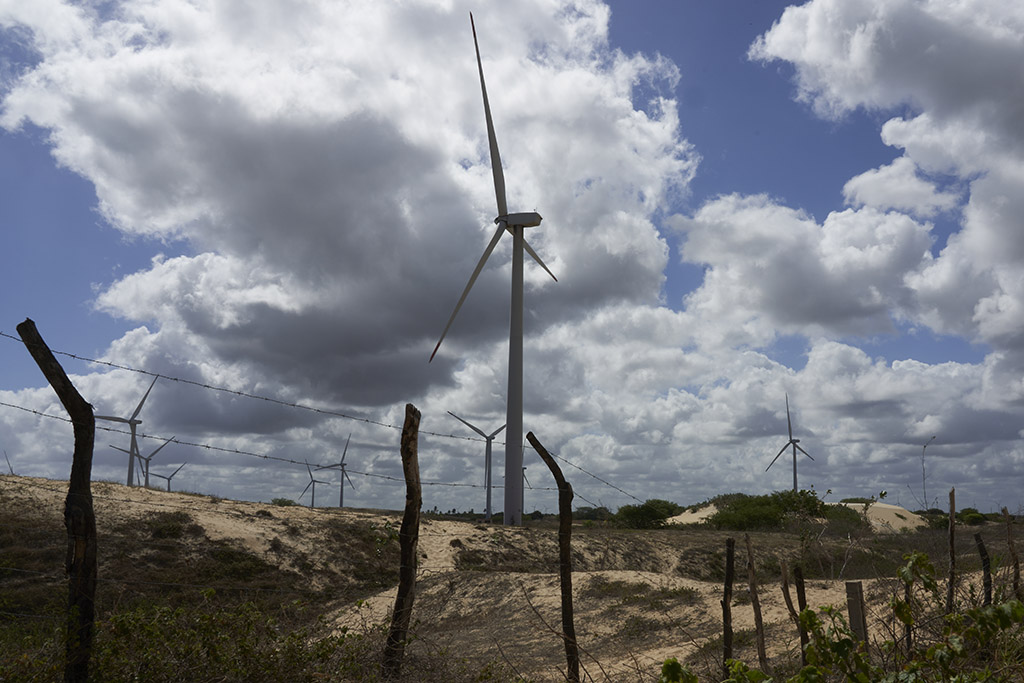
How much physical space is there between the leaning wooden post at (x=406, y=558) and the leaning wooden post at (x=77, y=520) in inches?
148

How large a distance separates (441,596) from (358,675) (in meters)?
12.4

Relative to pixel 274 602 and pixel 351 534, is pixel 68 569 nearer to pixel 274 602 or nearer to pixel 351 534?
pixel 274 602

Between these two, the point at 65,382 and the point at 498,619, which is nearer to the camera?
the point at 65,382

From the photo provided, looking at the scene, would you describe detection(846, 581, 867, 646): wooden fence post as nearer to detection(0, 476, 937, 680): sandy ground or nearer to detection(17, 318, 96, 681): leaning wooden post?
detection(0, 476, 937, 680): sandy ground

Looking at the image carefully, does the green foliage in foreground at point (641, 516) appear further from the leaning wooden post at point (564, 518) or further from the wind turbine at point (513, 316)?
the leaning wooden post at point (564, 518)

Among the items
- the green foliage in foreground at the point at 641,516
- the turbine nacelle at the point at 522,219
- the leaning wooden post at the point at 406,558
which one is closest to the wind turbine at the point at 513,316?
the turbine nacelle at the point at 522,219

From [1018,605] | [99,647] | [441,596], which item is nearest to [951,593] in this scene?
[1018,605]

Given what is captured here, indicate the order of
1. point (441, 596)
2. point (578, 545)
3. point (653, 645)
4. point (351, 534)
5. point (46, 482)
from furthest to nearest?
point (578, 545) < point (351, 534) < point (46, 482) < point (441, 596) < point (653, 645)

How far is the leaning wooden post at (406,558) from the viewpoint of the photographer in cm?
1054

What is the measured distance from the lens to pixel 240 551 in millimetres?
23141

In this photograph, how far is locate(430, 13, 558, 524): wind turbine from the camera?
3331 cm

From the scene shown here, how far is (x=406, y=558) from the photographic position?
10.8 metres

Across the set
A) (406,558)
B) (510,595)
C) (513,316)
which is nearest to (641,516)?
(513,316)

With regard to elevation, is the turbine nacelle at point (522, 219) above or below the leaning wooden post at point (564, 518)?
above
